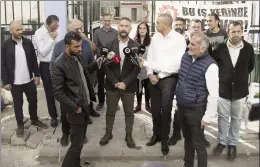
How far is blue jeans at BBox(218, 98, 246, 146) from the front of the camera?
465 centimetres

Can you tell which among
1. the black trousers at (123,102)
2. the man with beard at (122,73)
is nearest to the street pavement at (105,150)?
the black trousers at (123,102)

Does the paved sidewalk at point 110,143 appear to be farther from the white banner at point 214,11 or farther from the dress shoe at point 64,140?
the white banner at point 214,11

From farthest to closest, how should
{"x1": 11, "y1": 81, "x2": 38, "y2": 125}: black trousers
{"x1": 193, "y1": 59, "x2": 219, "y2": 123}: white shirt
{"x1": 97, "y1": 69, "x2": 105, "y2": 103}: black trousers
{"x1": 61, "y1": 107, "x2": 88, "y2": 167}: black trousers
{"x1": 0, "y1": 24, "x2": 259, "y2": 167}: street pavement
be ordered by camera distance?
{"x1": 97, "y1": 69, "x2": 105, "y2": 103}: black trousers
{"x1": 11, "y1": 81, "x2": 38, "y2": 125}: black trousers
{"x1": 0, "y1": 24, "x2": 259, "y2": 167}: street pavement
{"x1": 61, "y1": 107, "x2": 88, "y2": 167}: black trousers
{"x1": 193, "y1": 59, "x2": 219, "y2": 123}: white shirt

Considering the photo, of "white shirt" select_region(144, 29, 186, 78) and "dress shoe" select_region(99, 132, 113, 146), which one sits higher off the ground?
"white shirt" select_region(144, 29, 186, 78)

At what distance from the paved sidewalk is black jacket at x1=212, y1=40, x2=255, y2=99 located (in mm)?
463

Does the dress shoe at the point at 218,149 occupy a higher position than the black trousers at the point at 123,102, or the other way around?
the black trousers at the point at 123,102

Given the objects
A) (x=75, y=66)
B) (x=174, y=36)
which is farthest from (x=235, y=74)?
(x=75, y=66)

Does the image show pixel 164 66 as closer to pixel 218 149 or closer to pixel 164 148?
pixel 164 148

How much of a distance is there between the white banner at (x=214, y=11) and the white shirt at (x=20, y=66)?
2.63m

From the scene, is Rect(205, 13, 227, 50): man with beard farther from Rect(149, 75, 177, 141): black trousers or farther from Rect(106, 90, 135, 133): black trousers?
Rect(106, 90, 135, 133): black trousers

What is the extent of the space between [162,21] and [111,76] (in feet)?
3.03

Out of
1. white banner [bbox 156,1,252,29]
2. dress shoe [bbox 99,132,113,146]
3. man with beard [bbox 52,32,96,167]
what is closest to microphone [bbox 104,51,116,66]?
man with beard [bbox 52,32,96,167]

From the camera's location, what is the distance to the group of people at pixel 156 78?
3.92 meters

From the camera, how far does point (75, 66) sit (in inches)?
159
